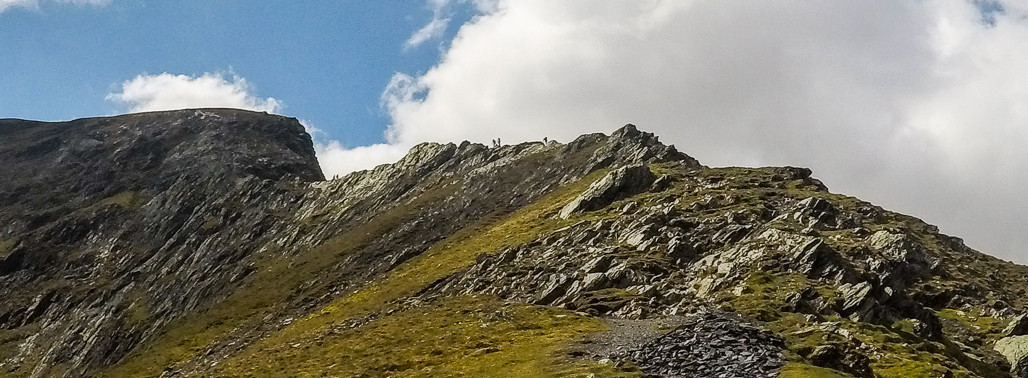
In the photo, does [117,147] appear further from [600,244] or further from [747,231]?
[747,231]

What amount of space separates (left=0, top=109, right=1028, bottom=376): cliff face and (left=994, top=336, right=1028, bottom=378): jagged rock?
9.2 inches

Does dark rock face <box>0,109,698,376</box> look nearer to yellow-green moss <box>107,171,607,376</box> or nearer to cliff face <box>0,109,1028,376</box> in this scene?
cliff face <box>0,109,1028,376</box>

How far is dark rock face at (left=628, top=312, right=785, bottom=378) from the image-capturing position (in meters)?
34.9

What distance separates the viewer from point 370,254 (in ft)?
297

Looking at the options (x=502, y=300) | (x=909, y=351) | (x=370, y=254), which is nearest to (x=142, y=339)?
(x=370, y=254)

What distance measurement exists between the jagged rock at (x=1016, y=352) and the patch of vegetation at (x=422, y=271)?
38329 mm

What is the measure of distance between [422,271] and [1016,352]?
52.0 m

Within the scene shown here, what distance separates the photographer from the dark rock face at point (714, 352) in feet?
115

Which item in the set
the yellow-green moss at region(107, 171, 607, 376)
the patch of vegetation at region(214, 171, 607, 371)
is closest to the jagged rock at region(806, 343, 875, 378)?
the patch of vegetation at region(214, 171, 607, 371)

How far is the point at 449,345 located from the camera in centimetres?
4922

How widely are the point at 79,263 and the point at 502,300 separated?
88.8 m

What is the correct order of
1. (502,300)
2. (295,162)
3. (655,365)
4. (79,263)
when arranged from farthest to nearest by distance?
(295,162), (79,263), (502,300), (655,365)

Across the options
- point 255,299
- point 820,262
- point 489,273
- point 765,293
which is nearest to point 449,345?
point 489,273

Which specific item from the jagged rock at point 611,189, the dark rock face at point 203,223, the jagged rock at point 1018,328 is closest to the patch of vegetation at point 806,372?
the jagged rock at point 1018,328
